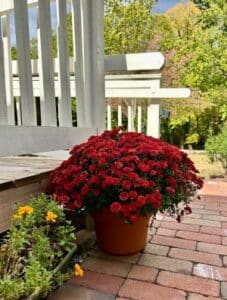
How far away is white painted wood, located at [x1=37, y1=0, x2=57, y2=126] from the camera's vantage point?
1.76m

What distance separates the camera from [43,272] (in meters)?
1.28

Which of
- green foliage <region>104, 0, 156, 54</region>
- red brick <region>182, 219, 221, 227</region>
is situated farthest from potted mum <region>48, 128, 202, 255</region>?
green foliage <region>104, 0, 156, 54</region>

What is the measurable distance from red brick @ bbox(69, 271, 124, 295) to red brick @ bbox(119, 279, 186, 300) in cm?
4

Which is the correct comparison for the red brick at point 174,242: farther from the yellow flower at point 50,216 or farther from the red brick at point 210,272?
the yellow flower at point 50,216

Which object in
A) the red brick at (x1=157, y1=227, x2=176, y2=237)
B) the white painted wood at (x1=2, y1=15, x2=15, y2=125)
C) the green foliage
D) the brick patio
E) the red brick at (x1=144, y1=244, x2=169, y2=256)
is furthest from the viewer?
the green foliage

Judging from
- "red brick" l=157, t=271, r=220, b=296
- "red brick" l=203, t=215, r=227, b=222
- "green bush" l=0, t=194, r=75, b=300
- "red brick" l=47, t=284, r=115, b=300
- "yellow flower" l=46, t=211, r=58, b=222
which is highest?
"yellow flower" l=46, t=211, r=58, b=222

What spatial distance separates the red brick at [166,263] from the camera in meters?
1.75

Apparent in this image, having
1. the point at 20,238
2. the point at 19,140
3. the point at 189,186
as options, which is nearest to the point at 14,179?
Result: the point at 19,140

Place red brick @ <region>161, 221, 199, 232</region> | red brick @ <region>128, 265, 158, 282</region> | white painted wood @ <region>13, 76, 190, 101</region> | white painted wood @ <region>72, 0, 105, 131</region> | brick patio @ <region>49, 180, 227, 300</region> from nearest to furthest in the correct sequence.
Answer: brick patio @ <region>49, 180, 227, 300</region>
red brick @ <region>128, 265, 158, 282</region>
white painted wood @ <region>72, 0, 105, 131</region>
red brick @ <region>161, 221, 199, 232</region>
white painted wood @ <region>13, 76, 190, 101</region>

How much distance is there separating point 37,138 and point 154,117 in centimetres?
152

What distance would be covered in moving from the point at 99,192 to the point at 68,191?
18 centimetres

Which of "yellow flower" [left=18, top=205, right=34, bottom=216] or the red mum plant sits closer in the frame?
"yellow flower" [left=18, top=205, right=34, bottom=216]

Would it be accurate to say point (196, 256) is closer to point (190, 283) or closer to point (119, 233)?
point (190, 283)

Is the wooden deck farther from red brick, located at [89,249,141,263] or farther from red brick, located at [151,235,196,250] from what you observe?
red brick, located at [151,235,196,250]
